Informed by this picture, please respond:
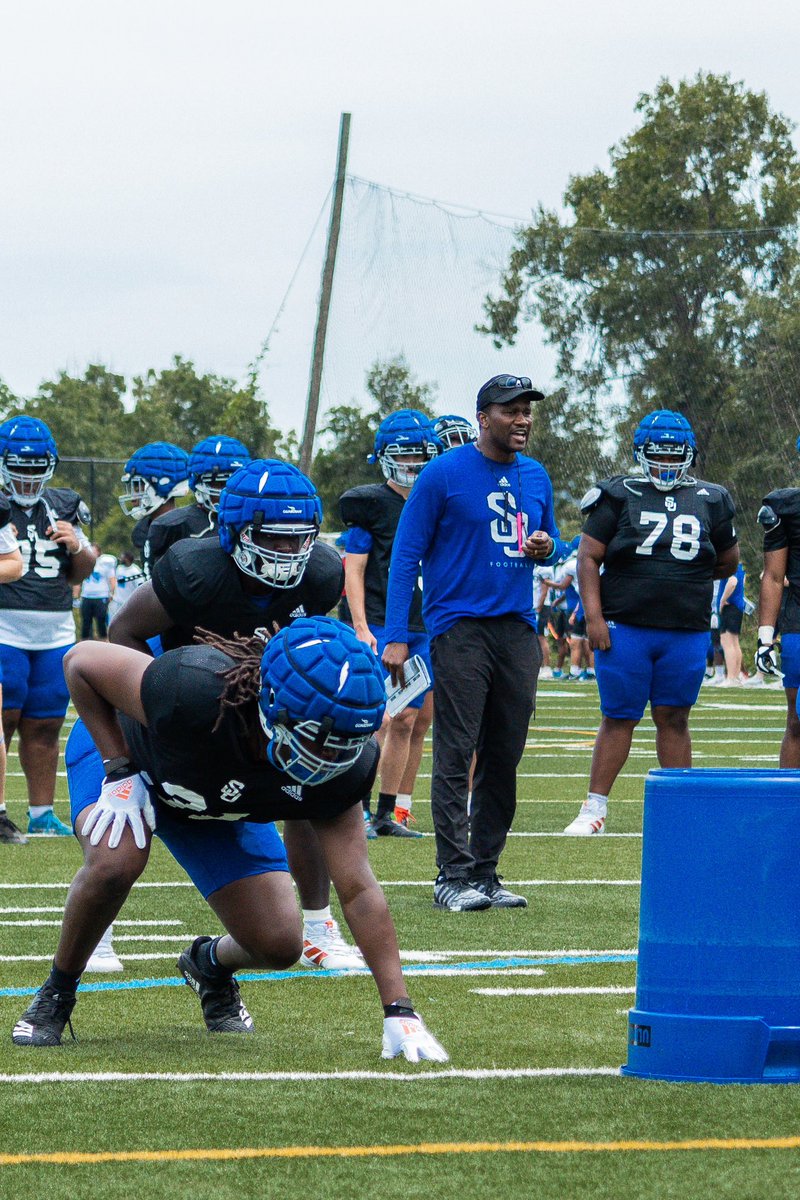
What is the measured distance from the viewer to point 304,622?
13.3ft

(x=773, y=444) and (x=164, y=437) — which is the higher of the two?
(x=773, y=444)

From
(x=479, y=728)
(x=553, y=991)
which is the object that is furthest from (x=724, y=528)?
(x=553, y=991)

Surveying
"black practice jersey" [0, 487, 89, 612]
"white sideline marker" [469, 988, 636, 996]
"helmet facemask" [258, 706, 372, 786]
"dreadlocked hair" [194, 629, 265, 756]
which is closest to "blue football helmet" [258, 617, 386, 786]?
"helmet facemask" [258, 706, 372, 786]

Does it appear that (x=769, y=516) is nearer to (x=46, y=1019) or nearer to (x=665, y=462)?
(x=665, y=462)

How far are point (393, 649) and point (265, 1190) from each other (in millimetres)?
4092

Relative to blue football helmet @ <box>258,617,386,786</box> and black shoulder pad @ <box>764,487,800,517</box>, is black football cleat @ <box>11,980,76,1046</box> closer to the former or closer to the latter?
blue football helmet @ <box>258,617,386,786</box>

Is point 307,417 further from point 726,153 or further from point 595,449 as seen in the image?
point 726,153

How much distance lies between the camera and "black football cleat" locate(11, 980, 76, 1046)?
15.3ft

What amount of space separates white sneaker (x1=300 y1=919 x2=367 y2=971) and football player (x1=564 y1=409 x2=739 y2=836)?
122 inches

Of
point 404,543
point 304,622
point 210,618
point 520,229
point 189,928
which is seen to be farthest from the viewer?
point 520,229

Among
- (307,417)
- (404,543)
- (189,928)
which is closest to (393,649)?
(404,543)

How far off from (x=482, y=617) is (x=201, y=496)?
1162 millimetres

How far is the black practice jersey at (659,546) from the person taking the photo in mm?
8781

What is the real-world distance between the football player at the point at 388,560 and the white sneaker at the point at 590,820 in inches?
30.3
